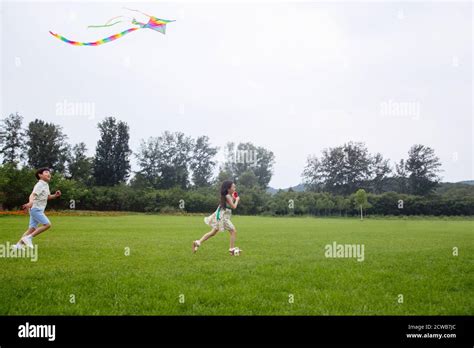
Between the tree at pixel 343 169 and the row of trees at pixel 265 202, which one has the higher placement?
the tree at pixel 343 169

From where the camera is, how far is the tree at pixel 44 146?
222 feet

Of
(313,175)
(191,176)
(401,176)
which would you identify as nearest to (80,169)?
(191,176)

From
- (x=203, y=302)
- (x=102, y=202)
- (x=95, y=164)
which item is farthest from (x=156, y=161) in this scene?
(x=203, y=302)

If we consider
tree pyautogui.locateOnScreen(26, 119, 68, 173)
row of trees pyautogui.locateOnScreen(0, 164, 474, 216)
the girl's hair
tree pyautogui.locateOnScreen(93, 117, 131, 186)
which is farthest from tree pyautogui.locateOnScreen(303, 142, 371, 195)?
the girl's hair

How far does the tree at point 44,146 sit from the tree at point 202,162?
36.7 metres

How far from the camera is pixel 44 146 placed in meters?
68.2

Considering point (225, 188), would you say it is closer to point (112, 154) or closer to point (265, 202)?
point (265, 202)

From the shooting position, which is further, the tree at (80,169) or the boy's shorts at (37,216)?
the tree at (80,169)

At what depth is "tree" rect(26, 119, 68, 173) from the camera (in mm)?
67750

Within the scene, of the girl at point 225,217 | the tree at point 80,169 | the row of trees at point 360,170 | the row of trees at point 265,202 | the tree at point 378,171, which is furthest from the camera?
the tree at point 378,171

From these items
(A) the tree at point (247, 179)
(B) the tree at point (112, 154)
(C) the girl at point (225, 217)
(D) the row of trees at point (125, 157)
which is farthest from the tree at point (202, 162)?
(C) the girl at point (225, 217)

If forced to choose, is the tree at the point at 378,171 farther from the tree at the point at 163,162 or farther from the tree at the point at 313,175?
the tree at the point at 163,162

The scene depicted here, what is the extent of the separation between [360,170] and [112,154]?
6391 cm

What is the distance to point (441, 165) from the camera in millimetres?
91500
